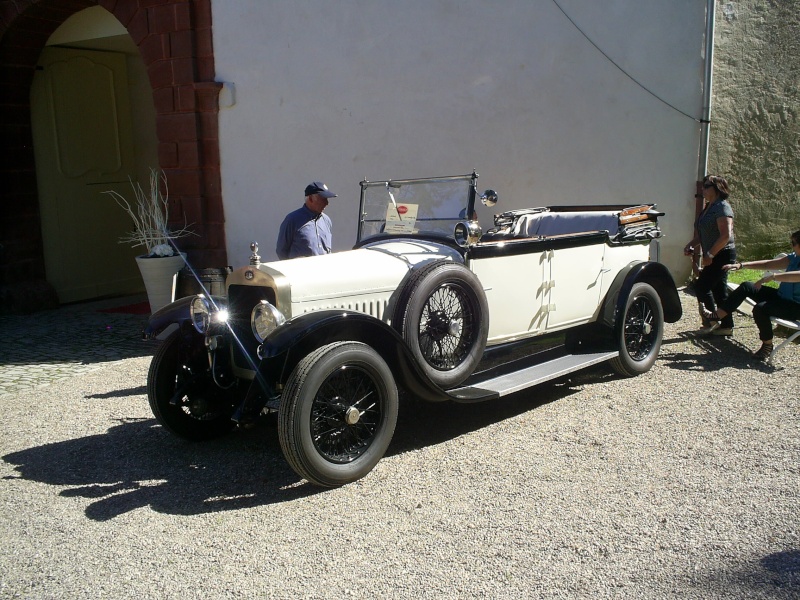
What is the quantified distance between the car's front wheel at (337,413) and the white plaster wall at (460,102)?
3.92 metres

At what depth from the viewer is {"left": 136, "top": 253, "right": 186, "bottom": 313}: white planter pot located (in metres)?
7.31

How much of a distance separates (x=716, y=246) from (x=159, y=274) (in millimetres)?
5202

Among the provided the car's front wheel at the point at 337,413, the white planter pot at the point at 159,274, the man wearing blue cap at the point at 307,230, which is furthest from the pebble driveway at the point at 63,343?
the car's front wheel at the point at 337,413

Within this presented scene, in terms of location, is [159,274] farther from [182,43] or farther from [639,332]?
[639,332]

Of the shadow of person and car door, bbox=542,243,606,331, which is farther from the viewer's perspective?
car door, bbox=542,243,606,331

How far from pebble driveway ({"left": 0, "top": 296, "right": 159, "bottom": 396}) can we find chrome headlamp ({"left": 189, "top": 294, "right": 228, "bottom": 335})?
2.42 m

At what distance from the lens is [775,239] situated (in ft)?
31.8

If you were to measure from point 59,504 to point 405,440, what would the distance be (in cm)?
196

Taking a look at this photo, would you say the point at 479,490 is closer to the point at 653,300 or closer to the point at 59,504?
the point at 59,504

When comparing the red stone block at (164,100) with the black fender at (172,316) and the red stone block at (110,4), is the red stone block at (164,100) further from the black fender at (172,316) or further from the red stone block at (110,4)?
the black fender at (172,316)

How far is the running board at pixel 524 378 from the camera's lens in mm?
4484


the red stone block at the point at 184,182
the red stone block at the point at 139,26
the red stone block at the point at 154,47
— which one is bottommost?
the red stone block at the point at 184,182

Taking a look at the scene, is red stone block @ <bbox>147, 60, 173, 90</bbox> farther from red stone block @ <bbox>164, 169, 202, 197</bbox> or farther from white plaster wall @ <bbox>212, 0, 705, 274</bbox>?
red stone block @ <bbox>164, 169, 202, 197</bbox>

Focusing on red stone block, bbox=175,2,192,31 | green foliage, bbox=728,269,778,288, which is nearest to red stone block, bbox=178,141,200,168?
red stone block, bbox=175,2,192,31
